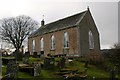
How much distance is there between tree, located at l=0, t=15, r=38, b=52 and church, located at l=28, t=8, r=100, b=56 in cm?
1527

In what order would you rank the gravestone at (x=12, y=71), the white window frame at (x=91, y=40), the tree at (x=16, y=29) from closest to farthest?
1. the gravestone at (x=12, y=71)
2. the white window frame at (x=91, y=40)
3. the tree at (x=16, y=29)

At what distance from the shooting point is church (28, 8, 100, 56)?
38.2 meters

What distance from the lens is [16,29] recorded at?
6166 cm

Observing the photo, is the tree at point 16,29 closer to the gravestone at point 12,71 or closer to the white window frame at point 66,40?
the white window frame at point 66,40

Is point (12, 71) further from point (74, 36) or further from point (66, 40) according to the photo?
point (66, 40)

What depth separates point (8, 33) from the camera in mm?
61719

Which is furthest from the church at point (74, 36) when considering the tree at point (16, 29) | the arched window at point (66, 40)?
the tree at point (16, 29)

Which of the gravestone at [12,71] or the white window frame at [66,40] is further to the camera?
the white window frame at [66,40]

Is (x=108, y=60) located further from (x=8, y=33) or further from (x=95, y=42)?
(x=8, y=33)

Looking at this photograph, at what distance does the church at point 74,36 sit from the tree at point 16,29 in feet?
50.1

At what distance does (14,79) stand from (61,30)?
82.8 feet

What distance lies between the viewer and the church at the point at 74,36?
38.2m

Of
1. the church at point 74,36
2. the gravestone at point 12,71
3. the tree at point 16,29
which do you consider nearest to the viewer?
the gravestone at point 12,71

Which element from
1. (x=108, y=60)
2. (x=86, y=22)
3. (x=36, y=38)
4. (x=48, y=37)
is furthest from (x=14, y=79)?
(x=36, y=38)
